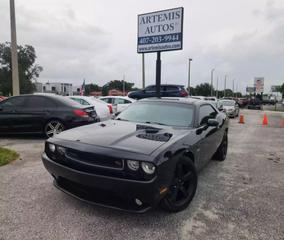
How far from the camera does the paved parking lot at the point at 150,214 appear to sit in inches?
103

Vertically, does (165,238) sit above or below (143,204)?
below

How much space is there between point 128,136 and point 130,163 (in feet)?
1.95

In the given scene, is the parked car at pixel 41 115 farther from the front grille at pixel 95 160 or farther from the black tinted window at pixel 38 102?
the front grille at pixel 95 160

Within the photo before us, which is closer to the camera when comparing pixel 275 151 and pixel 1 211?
pixel 1 211

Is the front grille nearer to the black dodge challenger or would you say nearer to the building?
the black dodge challenger

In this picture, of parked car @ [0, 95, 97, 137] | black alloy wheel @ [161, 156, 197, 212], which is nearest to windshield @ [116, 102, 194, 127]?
black alloy wheel @ [161, 156, 197, 212]

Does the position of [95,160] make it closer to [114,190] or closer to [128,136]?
[114,190]

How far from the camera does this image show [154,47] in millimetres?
9414

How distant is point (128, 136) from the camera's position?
309 centimetres

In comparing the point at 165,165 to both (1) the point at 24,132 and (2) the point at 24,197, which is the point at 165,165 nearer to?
(2) the point at 24,197

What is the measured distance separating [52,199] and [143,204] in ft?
4.81

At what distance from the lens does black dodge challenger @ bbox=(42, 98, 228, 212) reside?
2518 millimetres

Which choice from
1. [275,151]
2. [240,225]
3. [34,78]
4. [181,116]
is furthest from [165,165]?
[34,78]

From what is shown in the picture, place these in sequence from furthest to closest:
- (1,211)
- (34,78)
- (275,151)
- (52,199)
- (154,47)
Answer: (34,78) < (154,47) < (275,151) < (52,199) < (1,211)
